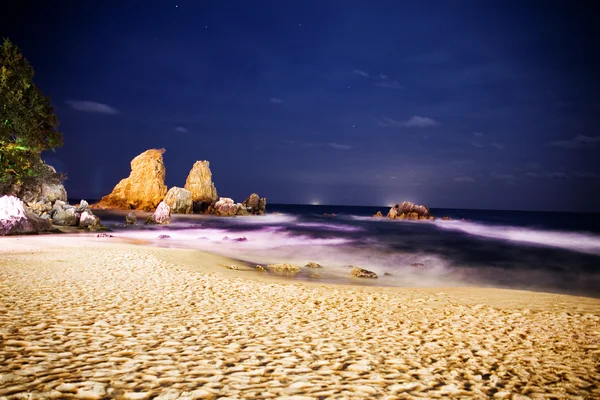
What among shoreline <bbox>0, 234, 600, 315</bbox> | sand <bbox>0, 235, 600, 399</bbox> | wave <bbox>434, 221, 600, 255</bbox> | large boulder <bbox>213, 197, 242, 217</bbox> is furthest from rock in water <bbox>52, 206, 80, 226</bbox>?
wave <bbox>434, 221, 600, 255</bbox>

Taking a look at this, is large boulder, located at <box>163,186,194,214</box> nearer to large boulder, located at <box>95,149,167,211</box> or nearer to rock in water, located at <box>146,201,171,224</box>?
large boulder, located at <box>95,149,167,211</box>

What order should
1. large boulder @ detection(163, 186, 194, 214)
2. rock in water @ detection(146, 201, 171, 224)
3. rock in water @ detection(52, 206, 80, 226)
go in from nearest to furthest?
rock in water @ detection(52, 206, 80, 226), rock in water @ detection(146, 201, 171, 224), large boulder @ detection(163, 186, 194, 214)

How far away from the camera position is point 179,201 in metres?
65.6

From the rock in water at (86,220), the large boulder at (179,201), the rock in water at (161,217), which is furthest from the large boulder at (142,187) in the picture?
the rock in water at (86,220)

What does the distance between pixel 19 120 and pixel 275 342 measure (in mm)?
24610

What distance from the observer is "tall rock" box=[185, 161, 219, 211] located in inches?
2948

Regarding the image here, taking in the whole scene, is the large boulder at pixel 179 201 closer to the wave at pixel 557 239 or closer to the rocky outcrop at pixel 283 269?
→ the wave at pixel 557 239

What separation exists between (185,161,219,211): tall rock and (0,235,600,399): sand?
6542 centimetres

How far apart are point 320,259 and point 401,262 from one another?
5.84 m

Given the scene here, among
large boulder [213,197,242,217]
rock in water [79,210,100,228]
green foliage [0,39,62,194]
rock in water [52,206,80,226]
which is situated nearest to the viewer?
green foliage [0,39,62,194]

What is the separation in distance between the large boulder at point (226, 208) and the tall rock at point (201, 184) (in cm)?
415

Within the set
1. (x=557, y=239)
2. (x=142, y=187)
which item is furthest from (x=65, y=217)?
(x=557, y=239)

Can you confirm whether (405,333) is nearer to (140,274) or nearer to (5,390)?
(5,390)

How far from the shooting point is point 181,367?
4.51 meters
